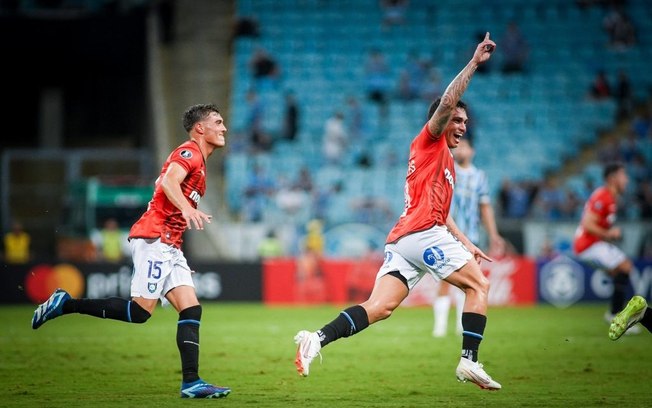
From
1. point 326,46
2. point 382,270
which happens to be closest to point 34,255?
point 326,46

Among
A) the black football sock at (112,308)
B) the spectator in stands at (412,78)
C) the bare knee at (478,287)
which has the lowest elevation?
the black football sock at (112,308)

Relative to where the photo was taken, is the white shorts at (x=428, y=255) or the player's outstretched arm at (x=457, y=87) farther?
the white shorts at (x=428, y=255)

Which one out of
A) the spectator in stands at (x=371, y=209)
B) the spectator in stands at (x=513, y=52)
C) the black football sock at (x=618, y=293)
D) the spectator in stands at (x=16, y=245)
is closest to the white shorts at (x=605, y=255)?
the black football sock at (x=618, y=293)

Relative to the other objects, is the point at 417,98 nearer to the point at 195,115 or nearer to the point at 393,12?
the point at 393,12

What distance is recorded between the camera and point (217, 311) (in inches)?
839

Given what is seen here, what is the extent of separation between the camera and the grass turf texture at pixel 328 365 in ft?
30.5

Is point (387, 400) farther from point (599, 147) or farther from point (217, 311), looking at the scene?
point (599, 147)

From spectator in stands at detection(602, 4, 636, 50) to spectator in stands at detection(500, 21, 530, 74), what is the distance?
2.65 metres

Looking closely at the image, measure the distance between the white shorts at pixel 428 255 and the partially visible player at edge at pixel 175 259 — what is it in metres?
1.74

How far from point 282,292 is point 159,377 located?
12725 millimetres

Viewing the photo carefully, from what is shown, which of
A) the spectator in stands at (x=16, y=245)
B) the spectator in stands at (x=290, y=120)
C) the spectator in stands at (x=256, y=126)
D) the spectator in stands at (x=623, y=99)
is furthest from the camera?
the spectator in stands at (x=623, y=99)

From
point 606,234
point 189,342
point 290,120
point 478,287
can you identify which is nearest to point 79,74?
point 290,120

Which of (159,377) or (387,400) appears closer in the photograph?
(387,400)

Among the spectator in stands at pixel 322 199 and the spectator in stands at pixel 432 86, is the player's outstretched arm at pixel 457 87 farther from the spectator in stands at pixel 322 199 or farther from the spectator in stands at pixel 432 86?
the spectator in stands at pixel 432 86
